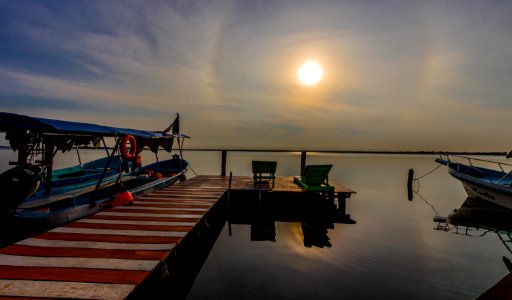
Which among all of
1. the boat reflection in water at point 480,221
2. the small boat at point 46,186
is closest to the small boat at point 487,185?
the boat reflection in water at point 480,221

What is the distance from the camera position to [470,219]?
12711mm

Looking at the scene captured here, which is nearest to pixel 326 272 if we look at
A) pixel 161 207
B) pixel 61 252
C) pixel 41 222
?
pixel 161 207

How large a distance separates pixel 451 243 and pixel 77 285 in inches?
454

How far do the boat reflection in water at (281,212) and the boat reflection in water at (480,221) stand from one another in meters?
5.14

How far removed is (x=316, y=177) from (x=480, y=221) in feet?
27.8

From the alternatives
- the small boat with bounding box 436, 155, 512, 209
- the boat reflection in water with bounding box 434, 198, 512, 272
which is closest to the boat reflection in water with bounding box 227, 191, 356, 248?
the boat reflection in water with bounding box 434, 198, 512, 272

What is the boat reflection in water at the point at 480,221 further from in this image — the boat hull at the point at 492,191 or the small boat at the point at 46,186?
the small boat at the point at 46,186

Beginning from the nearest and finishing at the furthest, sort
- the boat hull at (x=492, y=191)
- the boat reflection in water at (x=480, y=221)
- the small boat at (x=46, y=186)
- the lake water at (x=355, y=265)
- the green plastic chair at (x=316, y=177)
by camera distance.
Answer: the small boat at (x=46, y=186) → the lake water at (x=355, y=265) → the boat hull at (x=492, y=191) → the green plastic chair at (x=316, y=177) → the boat reflection in water at (x=480, y=221)

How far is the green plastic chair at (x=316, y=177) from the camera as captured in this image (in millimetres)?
10102

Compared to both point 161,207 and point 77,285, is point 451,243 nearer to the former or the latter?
point 161,207

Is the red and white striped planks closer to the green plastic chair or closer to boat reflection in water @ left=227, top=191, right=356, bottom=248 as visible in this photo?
boat reflection in water @ left=227, top=191, right=356, bottom=248

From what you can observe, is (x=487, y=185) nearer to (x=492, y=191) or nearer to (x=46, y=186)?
(x=492, y=191)

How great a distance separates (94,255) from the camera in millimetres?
3934

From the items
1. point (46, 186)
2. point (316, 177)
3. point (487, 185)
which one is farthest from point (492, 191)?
point (46, 186)
